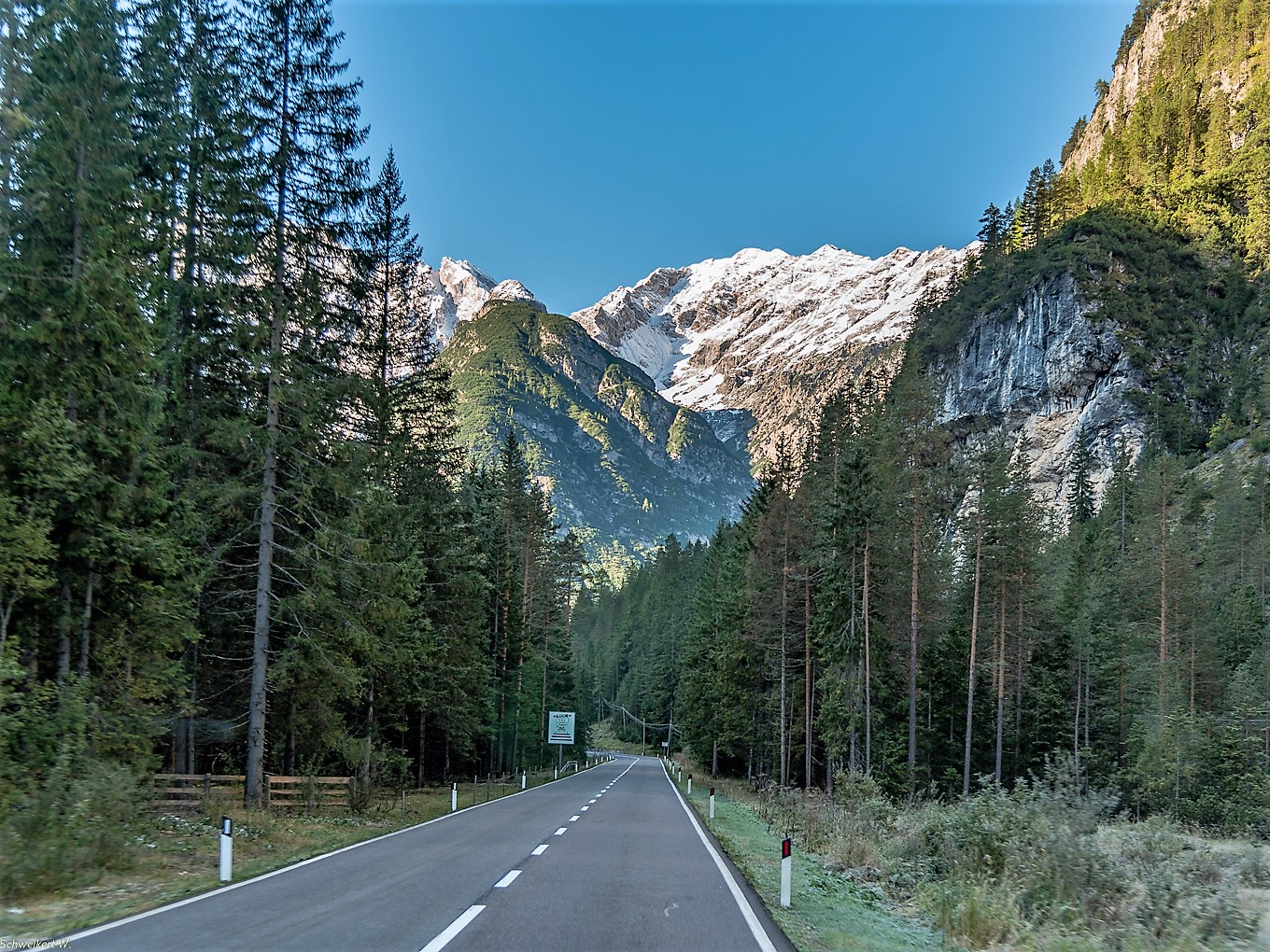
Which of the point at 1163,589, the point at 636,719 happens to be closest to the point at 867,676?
the point at 1163,589

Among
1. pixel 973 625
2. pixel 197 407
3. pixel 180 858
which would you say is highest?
pixel 197 407

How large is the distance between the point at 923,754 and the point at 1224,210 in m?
121

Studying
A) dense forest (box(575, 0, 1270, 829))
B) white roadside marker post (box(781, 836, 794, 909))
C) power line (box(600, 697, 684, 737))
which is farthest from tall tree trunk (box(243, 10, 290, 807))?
power line (box(600, 697, 684, 737))

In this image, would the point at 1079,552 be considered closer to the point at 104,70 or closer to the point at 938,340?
the point at 104,70

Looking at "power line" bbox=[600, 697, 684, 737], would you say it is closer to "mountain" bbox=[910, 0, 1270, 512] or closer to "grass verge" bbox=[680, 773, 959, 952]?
"mountain" bbox=[910, 0, 1270, 512]

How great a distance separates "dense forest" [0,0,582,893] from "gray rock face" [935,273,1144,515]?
9104cm

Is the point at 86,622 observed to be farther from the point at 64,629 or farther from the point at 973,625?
the point at 973,625

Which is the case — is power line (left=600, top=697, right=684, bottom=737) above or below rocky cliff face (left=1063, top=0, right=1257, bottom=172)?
below

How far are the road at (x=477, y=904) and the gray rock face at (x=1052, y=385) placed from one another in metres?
93.6

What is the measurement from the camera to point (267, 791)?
1814cm

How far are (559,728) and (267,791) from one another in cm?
3387

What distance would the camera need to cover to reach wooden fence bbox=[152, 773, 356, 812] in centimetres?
1505

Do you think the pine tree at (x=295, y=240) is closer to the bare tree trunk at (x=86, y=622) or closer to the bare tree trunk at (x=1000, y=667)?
the bare tree trunk at (x=86, y=622)

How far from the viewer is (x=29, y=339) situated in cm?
1262
